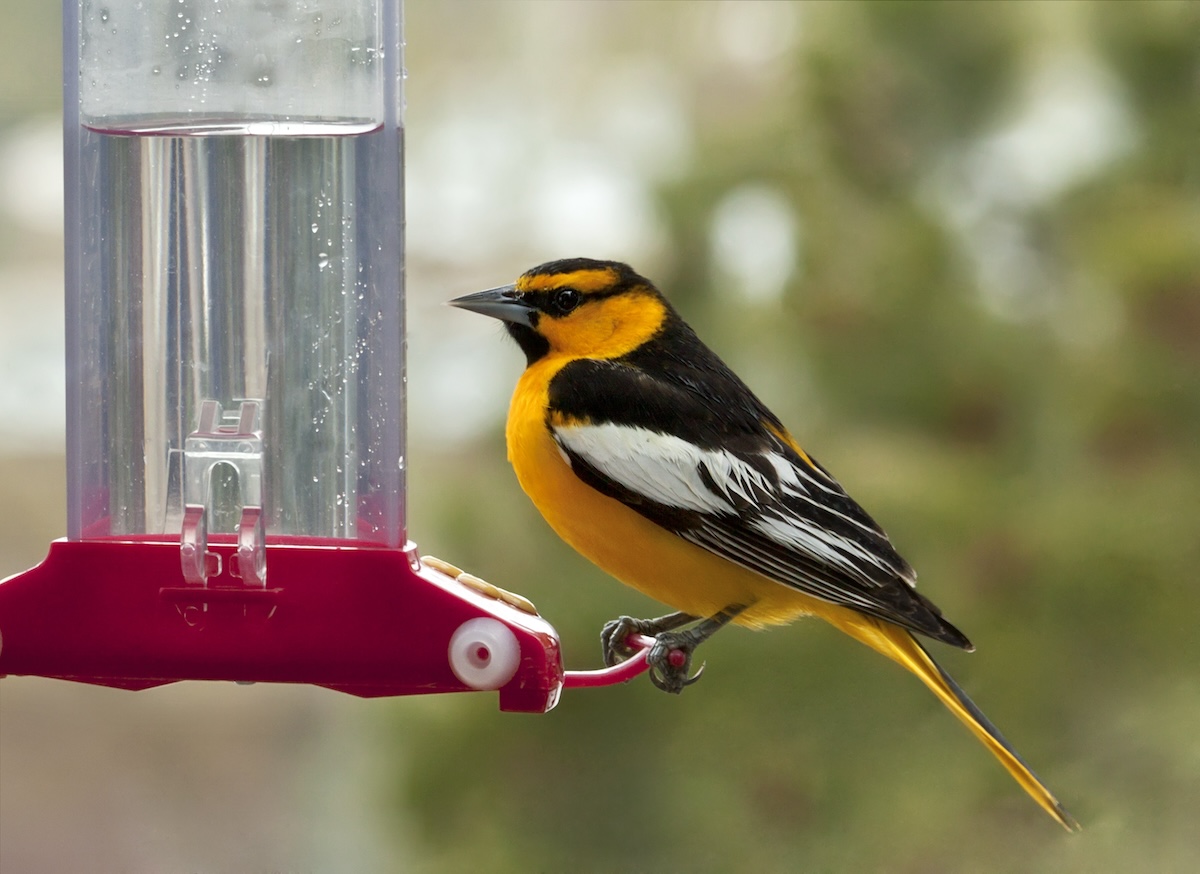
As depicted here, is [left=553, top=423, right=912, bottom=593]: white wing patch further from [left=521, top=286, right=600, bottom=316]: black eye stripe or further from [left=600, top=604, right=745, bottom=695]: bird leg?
[left=521, top=286, right=600, bottom=316]: black eye stripe

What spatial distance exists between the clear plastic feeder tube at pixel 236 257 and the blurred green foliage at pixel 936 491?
172 cm

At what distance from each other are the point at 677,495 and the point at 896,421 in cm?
172

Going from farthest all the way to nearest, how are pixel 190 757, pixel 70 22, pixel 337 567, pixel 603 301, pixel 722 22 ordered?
pixel 190 757 → pixel 722 22 → pixel 603 301 → pixel 70 22 → pixel 337 567

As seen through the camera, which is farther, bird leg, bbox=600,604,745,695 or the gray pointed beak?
the gray pointed beak

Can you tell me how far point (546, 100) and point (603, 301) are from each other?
1908 millimetres

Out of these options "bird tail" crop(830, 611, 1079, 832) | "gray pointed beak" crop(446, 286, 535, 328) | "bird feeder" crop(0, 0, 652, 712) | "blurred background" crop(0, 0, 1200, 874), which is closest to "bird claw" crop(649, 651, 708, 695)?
"bird feeder" crop(0, 0, 652, 712)

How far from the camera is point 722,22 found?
322 cm

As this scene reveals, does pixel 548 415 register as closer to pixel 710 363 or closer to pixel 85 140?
pixel 710 363

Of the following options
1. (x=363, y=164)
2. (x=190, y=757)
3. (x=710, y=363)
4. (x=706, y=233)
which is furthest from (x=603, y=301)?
(x=190, y=757)

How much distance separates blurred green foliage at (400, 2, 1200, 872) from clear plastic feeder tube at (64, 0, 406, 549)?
5.63 ft

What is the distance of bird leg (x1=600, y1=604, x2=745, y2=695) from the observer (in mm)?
1346

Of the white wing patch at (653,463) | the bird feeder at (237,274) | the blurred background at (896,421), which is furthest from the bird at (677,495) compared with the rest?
the blurred background at (896,421)

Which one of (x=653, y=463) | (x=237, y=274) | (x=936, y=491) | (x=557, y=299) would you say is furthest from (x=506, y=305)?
(x=936, y=491)

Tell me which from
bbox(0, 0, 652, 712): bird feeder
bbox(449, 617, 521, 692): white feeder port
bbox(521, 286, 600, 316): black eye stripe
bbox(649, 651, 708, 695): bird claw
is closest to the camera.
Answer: bbox(449, 617, 521, 692): white feeder port
